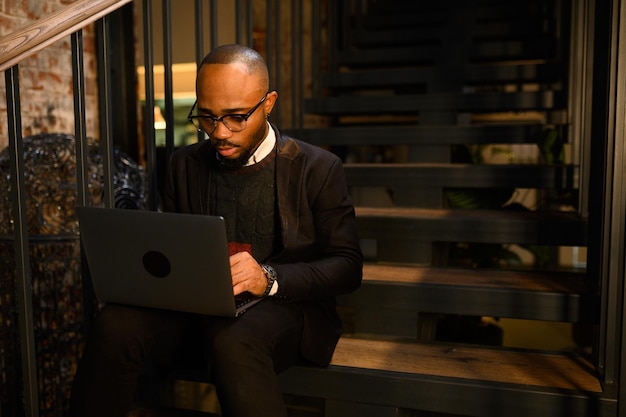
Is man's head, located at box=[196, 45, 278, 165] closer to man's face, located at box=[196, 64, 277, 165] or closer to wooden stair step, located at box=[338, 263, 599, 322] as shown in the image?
man's face, located at box=[196, 64, 277, 165]

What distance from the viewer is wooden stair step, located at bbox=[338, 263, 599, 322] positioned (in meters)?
1.68

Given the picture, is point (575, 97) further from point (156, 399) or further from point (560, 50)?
point (156, 399)

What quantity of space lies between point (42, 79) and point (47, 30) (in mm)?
1203

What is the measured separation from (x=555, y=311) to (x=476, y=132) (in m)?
0.94

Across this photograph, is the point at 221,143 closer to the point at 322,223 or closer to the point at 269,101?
the point at 269,101

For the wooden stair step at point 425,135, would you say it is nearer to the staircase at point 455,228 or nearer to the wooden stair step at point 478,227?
the staircase at point 455,228

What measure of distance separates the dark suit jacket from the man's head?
140 millimetres

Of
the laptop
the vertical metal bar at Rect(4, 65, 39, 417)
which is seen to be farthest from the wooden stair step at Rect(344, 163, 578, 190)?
the vertical metal bar at Rect(4, 65, 39, 417)

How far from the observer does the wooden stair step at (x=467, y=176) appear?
2.18m

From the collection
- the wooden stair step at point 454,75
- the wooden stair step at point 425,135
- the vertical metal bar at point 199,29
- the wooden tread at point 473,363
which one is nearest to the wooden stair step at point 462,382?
the wooden tread at point 473,363

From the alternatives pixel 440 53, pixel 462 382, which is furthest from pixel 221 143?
pixel 440 53

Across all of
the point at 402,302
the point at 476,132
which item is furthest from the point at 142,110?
the point at 402,302

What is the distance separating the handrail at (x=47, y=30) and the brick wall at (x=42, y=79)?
3.16 ft

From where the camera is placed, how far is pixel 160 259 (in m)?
1.25
